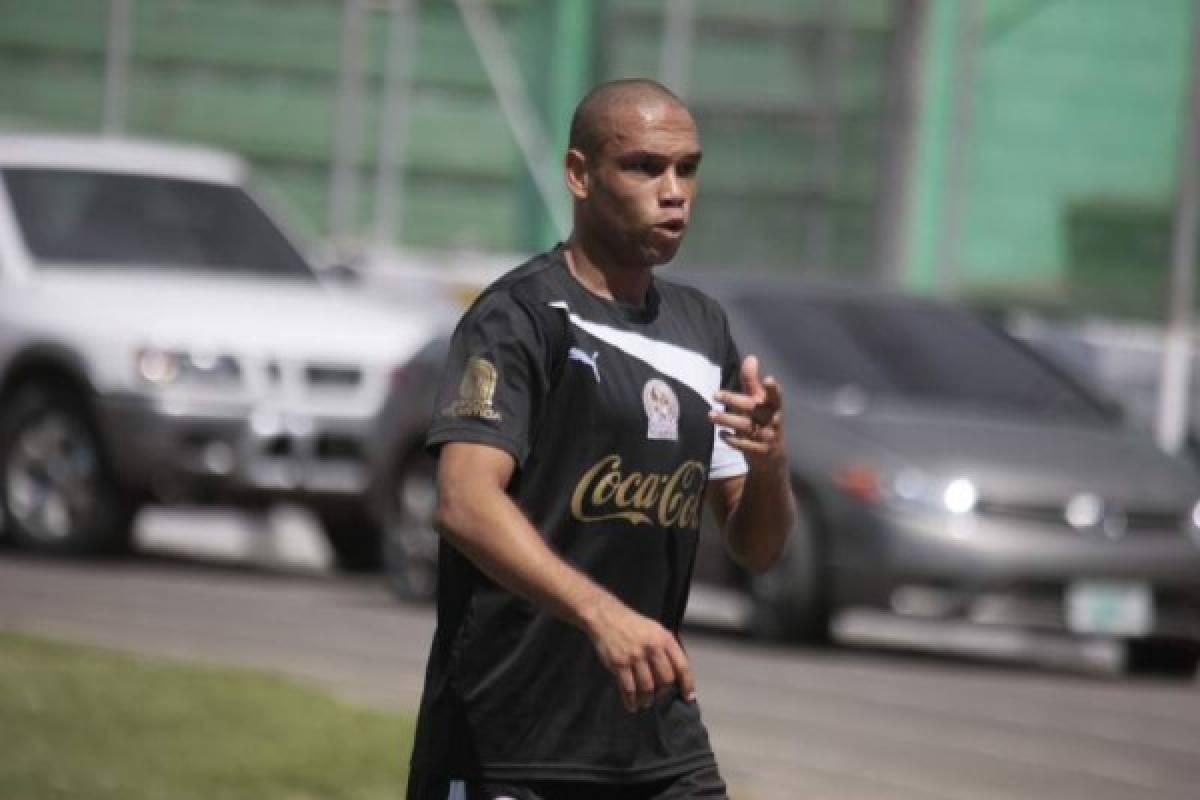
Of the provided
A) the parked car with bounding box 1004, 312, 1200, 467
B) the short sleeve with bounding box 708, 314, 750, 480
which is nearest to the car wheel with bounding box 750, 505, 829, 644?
the parked car with bounding box 1004, 312, 1200, 467

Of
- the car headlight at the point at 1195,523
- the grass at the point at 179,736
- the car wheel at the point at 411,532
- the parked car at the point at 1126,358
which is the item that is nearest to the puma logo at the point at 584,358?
the grass at the point at 179,736

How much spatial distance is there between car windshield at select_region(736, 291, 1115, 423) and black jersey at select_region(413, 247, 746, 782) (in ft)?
29.7

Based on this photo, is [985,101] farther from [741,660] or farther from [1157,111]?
[741,660]

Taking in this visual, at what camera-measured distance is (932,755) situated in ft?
34.7

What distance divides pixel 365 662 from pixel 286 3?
10.9 meters

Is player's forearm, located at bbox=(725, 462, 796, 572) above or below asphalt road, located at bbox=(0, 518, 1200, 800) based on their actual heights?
above

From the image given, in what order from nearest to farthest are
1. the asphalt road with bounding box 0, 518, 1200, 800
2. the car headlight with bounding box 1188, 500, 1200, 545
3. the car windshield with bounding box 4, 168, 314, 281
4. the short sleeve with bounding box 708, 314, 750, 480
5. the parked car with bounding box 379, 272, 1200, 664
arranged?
1. the short sleeve with bounding box 708, 314, 750, 480
2. the asphalt road with bounding box 0, 518, 1200, 800
3. the parked car with bounding box 379, 272, 1200, 664
4. the car headlight with bounding box 1188, 500, 1200, 545
5. the car windshield with bounding box 4, 168, 314, 281

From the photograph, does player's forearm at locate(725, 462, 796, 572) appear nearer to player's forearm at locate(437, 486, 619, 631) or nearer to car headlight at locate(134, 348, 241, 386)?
player's forearm at locate(437, 486, 619, 631)

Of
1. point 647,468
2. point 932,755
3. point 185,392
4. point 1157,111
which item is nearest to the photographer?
point 647,468

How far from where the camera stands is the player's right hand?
4477 mm

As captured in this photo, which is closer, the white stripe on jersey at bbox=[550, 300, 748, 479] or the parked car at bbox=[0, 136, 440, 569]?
the white stripe on jersey at bbox=[550, 300, 748, 479]

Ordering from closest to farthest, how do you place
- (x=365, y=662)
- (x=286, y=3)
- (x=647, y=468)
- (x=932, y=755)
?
(x=647, y=468)
(x=932, y=755)
(x=365, y=662)
(x=286, y=3)

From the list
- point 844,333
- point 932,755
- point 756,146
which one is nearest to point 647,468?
point 932,755

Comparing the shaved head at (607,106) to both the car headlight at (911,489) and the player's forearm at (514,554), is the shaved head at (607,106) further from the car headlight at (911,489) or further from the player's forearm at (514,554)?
the car headlight at (911,489)
